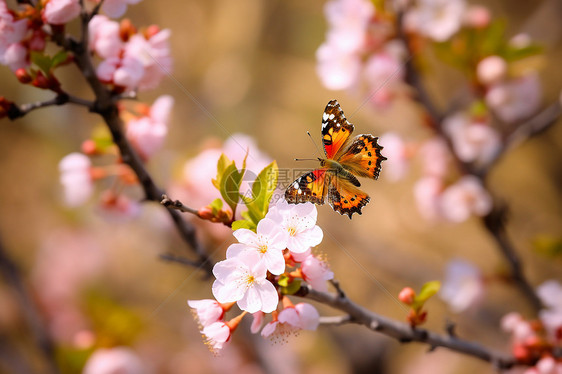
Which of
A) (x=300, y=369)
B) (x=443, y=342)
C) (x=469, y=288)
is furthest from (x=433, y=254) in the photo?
(x=443, y=342)

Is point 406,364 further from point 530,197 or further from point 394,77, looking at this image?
point 394,77

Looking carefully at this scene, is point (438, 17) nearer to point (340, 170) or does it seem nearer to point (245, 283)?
point (340, 170)

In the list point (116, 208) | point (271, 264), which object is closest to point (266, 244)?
point (271, 264)

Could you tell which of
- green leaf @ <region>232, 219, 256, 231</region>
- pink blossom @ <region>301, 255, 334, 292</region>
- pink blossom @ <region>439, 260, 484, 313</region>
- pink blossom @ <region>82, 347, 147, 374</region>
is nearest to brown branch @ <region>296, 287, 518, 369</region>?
pink blossom @ <region>301, 255, 334, 292</region>

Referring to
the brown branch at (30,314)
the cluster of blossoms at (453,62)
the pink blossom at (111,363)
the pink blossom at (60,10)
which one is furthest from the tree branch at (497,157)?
the brown branch at (30,314)

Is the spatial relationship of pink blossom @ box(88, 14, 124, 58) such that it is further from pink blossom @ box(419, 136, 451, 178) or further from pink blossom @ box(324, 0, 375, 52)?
pink blossom @ box(419, 136, 451, 178)

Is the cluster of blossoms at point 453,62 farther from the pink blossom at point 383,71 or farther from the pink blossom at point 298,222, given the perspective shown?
the pink blossom at point 298,222
